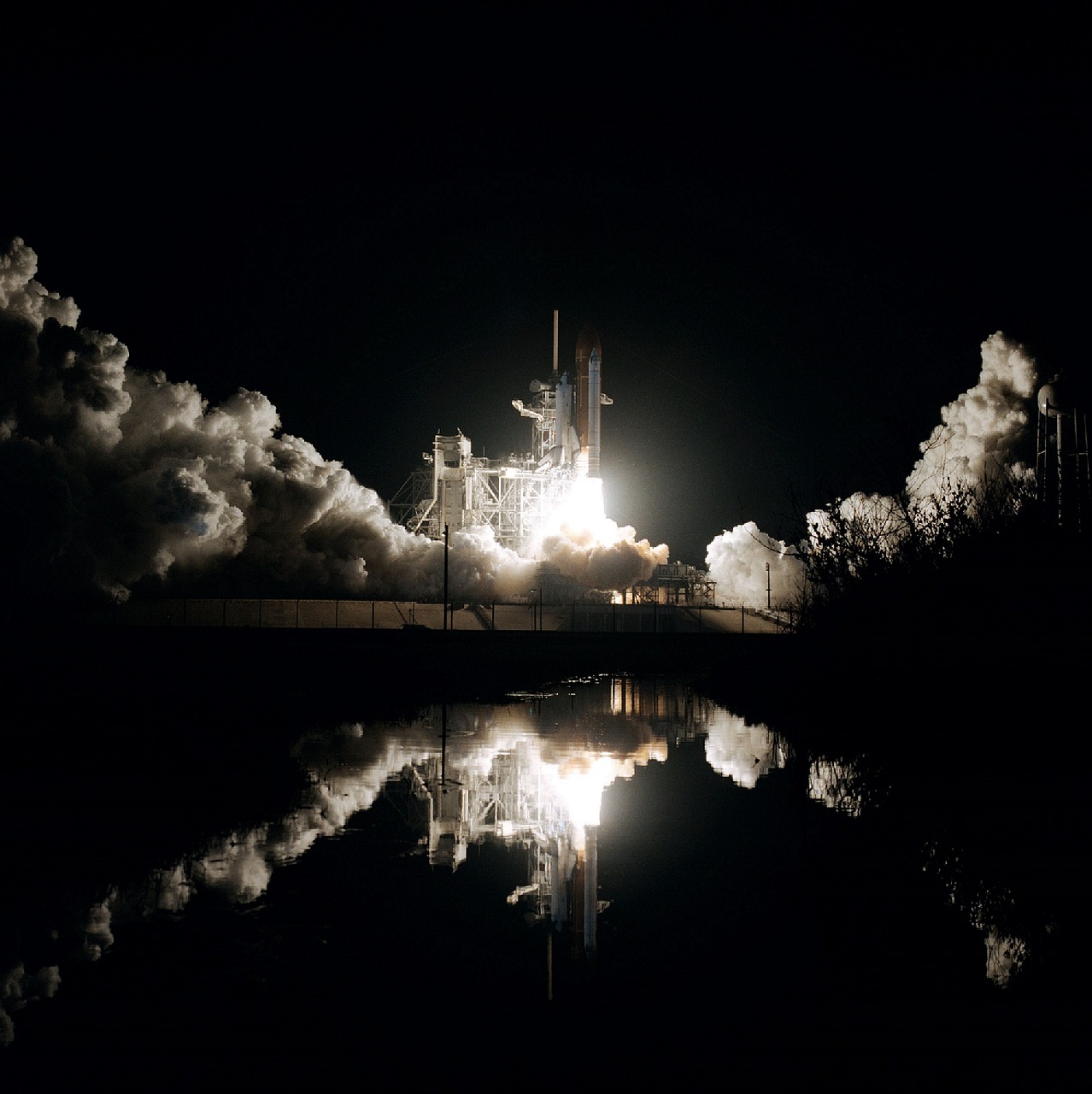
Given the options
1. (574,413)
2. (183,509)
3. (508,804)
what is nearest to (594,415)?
(574,413)

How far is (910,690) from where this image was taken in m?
23.2

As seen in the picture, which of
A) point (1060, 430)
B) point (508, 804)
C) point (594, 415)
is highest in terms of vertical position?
point (594, 415)

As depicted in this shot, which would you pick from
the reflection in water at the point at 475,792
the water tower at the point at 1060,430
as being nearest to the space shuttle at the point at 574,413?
the water tower at the point at 1060,430

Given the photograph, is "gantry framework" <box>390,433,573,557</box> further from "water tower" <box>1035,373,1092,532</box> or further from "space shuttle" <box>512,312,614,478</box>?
"water tower" <box>1035,373,1092,532</box>

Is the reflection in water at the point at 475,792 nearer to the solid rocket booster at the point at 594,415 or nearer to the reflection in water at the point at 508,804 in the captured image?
the reflection in water at the point at 508,804

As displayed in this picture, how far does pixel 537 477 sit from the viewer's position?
7794 centimetres

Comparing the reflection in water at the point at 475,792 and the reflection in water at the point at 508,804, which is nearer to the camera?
the reflection in water at the point at 508,804

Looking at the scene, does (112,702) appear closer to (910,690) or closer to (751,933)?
(910,690)

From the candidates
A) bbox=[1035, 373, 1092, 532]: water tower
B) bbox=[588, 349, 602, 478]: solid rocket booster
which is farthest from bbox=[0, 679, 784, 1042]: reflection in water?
bbox=[588, 349, 602, 478]: solid rocket booster

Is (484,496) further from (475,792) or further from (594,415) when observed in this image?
(475,792)

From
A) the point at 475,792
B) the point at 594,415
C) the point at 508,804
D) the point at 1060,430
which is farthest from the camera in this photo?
the point at 594,415

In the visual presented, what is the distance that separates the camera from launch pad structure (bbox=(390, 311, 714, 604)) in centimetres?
7481

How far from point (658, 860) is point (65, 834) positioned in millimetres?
6420

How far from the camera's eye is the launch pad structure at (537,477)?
74.8 metres
